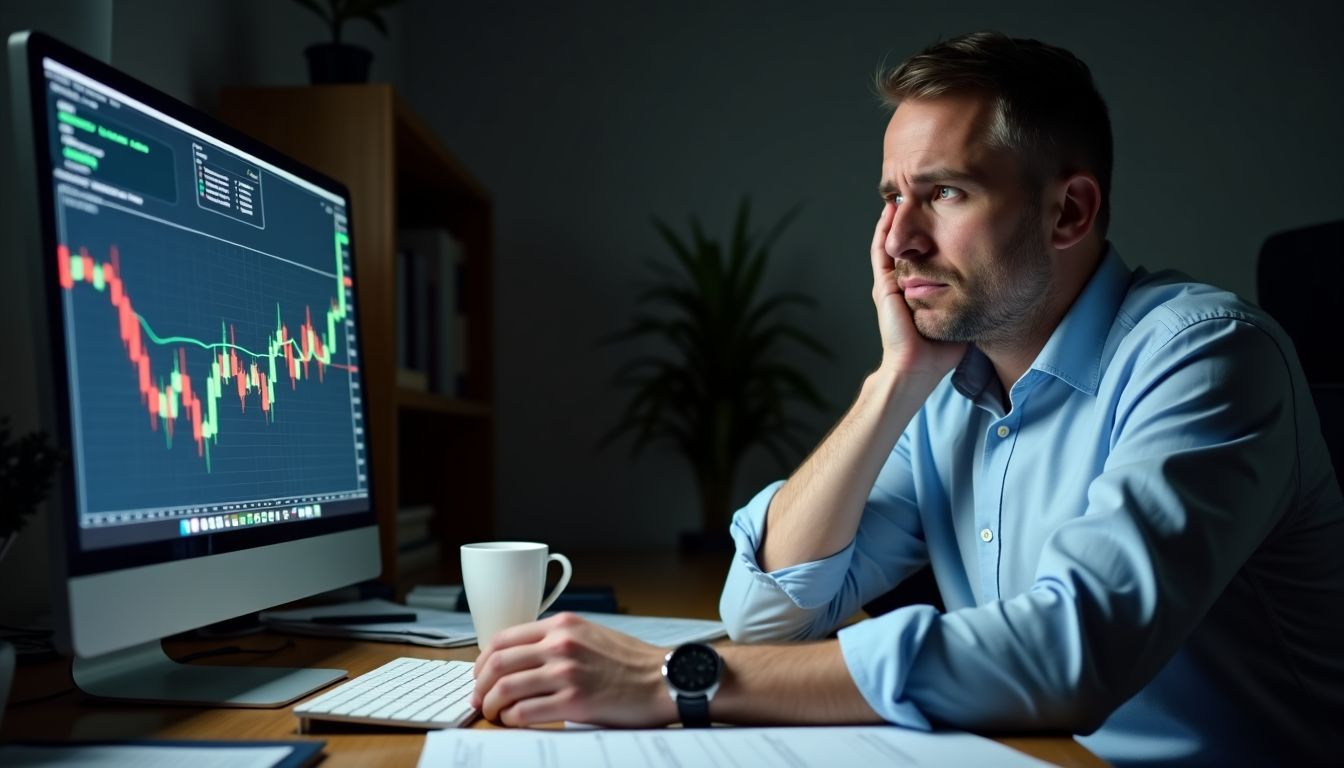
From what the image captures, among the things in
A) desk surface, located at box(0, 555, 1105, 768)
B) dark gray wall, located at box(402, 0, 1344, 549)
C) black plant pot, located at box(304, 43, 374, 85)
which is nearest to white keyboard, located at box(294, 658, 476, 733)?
desk surface, located at box(0, 555, 1105, 768)

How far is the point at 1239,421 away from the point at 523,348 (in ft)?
7.02

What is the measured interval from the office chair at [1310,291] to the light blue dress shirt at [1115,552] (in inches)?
22.7

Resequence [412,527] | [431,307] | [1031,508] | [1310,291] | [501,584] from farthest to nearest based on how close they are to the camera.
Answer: [431,307] → [412,527] → [1310,291] → [1031,508] → [501,584]

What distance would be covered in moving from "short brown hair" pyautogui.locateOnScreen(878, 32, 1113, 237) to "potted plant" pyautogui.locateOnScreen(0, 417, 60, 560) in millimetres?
997

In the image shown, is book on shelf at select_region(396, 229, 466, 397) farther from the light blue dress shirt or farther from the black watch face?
the black watch face

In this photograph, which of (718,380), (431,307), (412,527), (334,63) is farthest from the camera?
(718,380)

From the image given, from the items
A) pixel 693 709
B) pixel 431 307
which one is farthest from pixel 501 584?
pixel 431 307

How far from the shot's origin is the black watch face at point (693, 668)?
0.80 meters

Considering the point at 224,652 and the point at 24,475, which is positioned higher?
the point at 24,475

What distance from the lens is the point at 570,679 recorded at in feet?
2.65

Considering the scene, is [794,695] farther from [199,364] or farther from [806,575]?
[199,364]

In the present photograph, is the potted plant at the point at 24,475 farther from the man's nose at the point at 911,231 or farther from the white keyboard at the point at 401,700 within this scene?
the man's nose at the point at 911,231

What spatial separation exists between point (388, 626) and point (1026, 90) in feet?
3.24

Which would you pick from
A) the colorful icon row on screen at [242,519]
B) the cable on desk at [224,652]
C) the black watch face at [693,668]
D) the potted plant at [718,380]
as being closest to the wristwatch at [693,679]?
the black watch face at [693,668]
